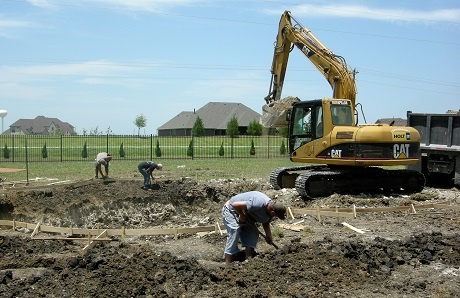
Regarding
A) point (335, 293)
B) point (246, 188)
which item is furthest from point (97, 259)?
point (246, 188)

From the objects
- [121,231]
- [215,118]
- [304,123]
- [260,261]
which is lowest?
[121,231]

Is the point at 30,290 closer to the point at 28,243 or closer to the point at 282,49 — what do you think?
the point at 28,243

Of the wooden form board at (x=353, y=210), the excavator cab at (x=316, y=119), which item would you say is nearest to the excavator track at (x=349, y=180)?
the excavator cab at (x=316, y=119)

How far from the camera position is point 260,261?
311 inches

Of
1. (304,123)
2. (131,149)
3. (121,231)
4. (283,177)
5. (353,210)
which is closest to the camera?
(121,231)

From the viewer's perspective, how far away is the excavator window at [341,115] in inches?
603

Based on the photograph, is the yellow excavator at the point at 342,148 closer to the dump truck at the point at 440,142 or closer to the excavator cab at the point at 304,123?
the excavator cab at the point at 304,123

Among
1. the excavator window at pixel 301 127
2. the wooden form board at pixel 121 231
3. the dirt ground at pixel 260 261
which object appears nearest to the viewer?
the dirt ground at pixel 260 261

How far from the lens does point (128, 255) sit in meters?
8.86

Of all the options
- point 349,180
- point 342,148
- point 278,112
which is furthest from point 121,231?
point 278,112

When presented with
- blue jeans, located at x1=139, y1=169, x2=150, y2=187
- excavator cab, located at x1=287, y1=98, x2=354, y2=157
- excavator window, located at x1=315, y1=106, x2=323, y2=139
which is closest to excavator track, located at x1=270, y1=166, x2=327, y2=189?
excavator cab, located at x1=287, y1=98, x2=354, y2=157

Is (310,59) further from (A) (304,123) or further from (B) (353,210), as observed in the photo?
(B) (353,210)

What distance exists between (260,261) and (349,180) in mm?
8213

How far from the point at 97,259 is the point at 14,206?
23.9 ft
